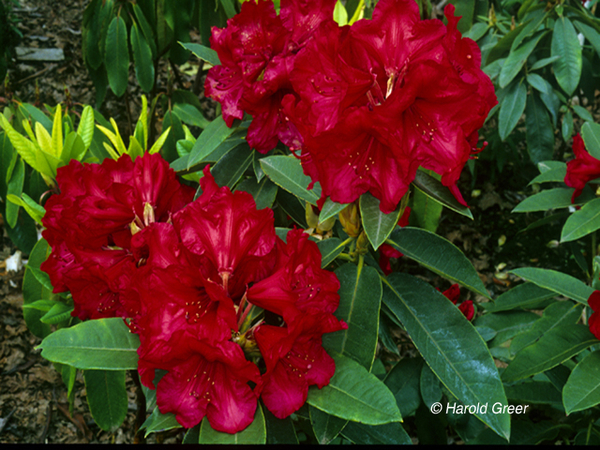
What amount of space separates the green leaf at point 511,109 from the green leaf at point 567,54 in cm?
15

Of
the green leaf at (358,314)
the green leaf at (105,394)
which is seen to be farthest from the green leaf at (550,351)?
the green leaf at (105,394)

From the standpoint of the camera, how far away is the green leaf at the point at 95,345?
64cm

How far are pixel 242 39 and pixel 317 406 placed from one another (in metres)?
0.63

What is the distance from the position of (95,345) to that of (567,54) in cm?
192

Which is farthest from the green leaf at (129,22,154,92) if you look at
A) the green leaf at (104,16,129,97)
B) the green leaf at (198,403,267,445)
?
the green leaf at (198,403,267,445)

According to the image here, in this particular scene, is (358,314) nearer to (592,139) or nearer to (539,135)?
(592,139)

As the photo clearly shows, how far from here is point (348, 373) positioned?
676mm

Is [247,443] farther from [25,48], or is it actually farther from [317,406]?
[25,48]

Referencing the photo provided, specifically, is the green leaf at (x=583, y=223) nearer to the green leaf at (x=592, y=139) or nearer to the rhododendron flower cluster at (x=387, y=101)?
the green leaf at (x=592, y=139)

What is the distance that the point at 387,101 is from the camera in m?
0.58

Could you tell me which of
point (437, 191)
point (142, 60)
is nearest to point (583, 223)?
point (437, 191)

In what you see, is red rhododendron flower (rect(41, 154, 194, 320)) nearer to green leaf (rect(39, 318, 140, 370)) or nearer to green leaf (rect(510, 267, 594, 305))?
green leaf (rect(39, 318, 140, 370))

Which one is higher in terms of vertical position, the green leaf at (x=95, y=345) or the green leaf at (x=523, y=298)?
the green leaf at (x=95, y=345)

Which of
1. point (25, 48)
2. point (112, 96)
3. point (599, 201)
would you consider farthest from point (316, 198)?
point (25, 48)
